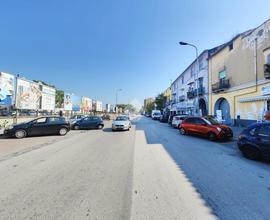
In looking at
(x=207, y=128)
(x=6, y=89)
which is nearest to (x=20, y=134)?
(x=6, y=89)

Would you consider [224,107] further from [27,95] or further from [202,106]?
[27,95]

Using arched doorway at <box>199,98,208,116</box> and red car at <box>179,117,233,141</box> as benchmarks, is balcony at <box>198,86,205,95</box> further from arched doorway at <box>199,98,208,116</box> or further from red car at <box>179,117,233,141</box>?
red car at <box>179,117,233,141</box>

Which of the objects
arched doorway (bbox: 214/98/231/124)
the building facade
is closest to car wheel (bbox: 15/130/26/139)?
arched doorway (bbox: 214/98/231/124)

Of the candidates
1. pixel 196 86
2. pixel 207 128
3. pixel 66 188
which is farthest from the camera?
pixel 196 86

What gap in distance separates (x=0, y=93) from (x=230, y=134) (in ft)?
67.2

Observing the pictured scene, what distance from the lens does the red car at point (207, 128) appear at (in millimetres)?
13188

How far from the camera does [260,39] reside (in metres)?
19.1

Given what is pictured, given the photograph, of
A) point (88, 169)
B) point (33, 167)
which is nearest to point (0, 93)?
point (33, 167)

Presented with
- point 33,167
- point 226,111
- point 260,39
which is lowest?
point 33,167

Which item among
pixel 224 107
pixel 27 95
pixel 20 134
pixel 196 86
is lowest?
pixel 20 134

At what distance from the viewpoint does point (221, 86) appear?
25781 mm

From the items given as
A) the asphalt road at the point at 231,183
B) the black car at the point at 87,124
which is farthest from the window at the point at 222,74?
the asphalt road at the point at 231,183

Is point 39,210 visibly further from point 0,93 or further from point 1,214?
point 0,93

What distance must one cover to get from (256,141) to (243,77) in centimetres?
1640
